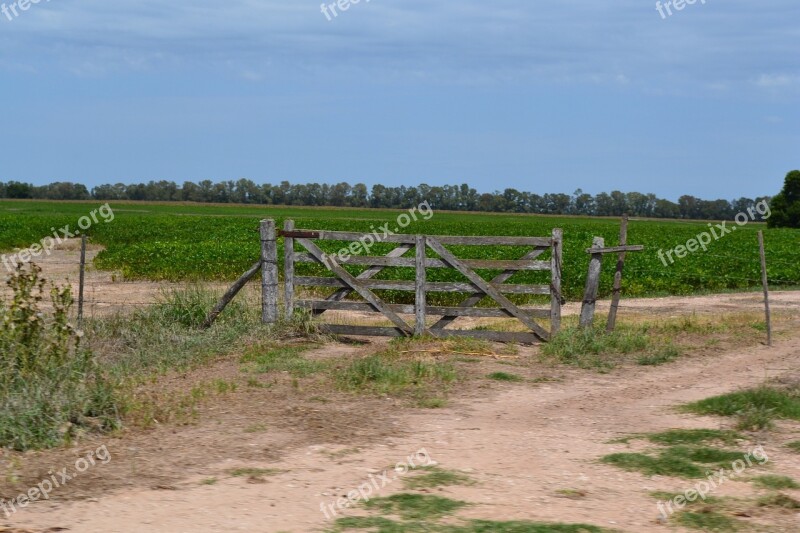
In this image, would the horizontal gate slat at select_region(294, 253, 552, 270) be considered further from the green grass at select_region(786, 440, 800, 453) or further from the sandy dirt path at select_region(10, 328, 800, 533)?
the green grass at select_region(786, 440, 800, 453)

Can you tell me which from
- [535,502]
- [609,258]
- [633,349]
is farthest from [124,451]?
[609,258]

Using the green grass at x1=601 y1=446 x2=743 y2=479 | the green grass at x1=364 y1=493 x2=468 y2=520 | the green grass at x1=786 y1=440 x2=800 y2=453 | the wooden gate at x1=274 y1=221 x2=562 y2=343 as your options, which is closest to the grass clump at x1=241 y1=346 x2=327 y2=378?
the wooden gate at x1=274 y1=221 x2=562 y2=343

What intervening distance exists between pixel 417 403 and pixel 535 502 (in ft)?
11.8

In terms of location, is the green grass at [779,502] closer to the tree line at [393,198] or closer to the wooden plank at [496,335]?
the wooden plank at [496,335]

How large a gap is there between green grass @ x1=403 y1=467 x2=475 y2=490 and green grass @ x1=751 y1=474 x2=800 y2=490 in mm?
2195

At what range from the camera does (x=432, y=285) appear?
1467cm

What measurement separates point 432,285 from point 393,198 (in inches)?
5256

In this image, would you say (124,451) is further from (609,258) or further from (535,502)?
(609,258)

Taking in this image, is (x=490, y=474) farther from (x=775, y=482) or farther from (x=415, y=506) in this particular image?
(x=775, y=482)

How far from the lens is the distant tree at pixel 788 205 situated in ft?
268

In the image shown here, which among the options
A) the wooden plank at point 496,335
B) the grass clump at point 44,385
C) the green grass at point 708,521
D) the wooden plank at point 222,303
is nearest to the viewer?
the green grass at point 708,521

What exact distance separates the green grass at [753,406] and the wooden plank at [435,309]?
4.40m

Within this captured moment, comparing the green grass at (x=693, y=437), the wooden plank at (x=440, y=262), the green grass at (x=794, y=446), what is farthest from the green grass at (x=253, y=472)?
the wooden plank at (x=440, y=262)

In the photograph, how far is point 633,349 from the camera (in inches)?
546
